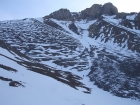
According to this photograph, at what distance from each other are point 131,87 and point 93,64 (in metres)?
24.1

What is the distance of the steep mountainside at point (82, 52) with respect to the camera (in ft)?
174

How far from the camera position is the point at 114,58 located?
80500 millimetres

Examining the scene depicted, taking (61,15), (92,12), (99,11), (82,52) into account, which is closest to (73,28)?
(61,15)

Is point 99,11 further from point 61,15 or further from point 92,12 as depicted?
point 61,15

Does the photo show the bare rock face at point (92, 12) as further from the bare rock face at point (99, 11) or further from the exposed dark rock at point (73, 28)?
the exposed dark rock at point (73, 28)

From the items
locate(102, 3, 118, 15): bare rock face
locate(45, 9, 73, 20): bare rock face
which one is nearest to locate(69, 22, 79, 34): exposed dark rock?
locate(45, 9, 73, 20): bare rock face

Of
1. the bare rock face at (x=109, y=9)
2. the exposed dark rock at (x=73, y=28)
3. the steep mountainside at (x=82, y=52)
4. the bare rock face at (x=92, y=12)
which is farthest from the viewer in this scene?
the bare rock face at (x=109, y=9)

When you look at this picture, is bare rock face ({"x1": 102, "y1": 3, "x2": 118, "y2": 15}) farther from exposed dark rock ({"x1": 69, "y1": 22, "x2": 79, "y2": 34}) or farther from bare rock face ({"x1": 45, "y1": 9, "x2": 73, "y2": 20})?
exposed dark rock ({"x1": 69, "y1": 22, "x2": 79, "y2": 34})

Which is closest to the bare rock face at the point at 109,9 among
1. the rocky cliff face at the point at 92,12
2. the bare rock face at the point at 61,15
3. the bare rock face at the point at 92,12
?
the rocky cliff face at the point at 92,12

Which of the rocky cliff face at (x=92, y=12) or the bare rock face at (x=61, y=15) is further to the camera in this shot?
the bare rock face at (x=61, y=15)

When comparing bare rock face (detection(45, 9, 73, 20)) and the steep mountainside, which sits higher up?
bare rock face (detection(45, 9, 73, 20))

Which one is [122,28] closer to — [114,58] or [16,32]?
[114,58]

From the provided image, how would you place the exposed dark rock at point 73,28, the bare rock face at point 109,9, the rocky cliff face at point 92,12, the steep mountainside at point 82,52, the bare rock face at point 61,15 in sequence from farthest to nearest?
the bare rock face at point 61,15 → the bare rock face at point 109,9 → the rocky cliff face at point 92,12 → the exposed dark rock at point 73,28 → the steep mountainside at point 82,52

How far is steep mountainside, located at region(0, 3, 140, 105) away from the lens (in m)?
53.1
